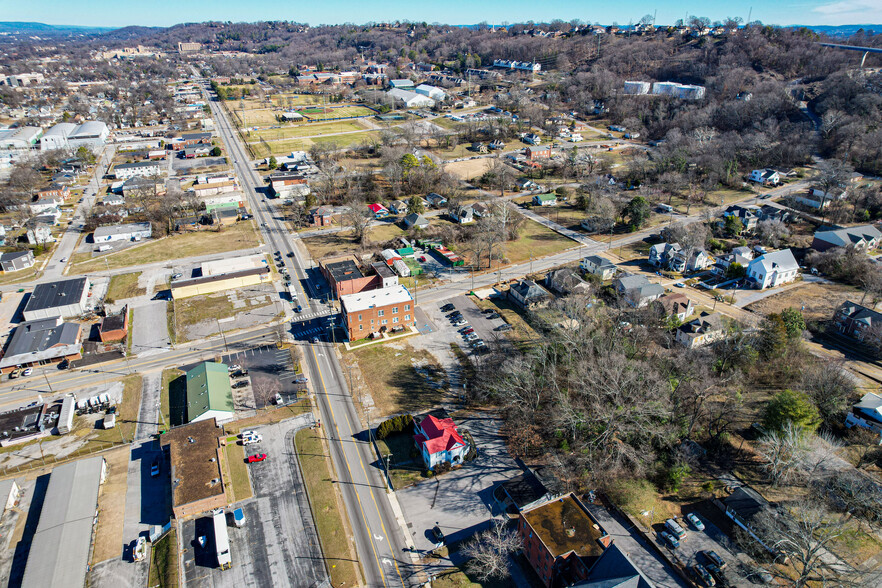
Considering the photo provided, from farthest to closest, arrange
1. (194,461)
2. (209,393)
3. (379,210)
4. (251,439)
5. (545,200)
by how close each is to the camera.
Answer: (545,200) < (379,210) < (209,393) < (251,439) < (194,461)

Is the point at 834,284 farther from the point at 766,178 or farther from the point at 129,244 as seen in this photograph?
the point at 129,244

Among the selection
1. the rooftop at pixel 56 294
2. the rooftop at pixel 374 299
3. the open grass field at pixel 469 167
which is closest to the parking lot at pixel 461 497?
the rooftop at pixel 374 299

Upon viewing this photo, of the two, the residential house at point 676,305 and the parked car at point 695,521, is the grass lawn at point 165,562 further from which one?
the residential house at point 676,305

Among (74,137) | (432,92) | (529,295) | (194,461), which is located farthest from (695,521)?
(432,92)

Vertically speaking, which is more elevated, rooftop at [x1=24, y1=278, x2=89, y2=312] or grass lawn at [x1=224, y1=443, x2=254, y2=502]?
rooftop at [x1=24, y1=278, x2=89, y2=312]

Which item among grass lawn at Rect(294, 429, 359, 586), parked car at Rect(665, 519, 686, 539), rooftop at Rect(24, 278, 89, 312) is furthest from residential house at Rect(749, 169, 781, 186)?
rooftop at Rect(24, 278, 89, 312)

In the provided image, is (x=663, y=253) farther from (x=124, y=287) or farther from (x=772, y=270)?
(x=124, y=287)

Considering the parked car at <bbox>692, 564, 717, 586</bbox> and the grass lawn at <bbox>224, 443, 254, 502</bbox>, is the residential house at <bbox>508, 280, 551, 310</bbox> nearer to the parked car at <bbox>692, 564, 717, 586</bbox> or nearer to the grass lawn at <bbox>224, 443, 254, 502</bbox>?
the parked car at <bbox>692, 564, 717, 586</bbox>
